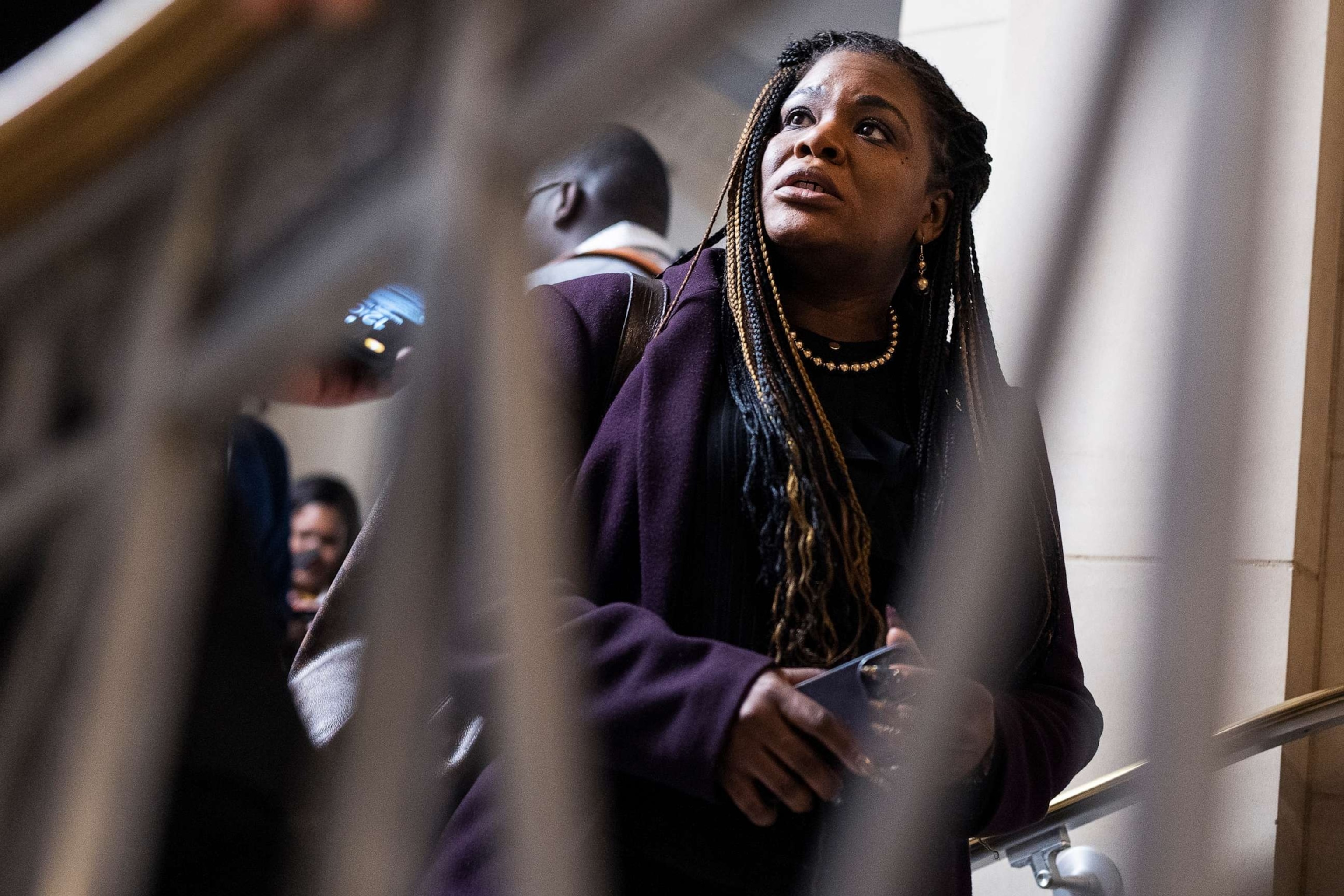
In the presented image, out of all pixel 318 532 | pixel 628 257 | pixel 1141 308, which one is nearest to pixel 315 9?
pixel 1141 308

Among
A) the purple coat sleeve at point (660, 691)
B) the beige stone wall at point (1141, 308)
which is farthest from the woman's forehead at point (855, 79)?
the beige stone wall at point (1141, 308)

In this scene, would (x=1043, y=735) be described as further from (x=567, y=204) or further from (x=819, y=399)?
(x=567, y=204)

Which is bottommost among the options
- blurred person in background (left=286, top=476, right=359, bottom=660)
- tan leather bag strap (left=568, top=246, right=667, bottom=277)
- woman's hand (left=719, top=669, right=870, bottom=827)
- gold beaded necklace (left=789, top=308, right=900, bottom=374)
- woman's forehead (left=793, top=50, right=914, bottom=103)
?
woman's hand (left=719, top=669, right=870, bottom=827)

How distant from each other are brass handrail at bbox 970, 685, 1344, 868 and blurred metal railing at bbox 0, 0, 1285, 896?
4.41 feet

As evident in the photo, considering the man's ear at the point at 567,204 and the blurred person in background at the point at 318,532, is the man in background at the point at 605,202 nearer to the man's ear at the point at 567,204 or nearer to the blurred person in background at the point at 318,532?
the man's ear at the point at 567,204

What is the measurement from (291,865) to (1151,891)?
510 millimetres

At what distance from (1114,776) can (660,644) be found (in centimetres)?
76

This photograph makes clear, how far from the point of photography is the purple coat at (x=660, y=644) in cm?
118

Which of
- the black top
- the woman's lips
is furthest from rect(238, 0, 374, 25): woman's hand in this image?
the woman's lips

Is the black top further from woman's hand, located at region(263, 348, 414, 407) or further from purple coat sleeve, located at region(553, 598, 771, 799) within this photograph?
woman's hand, located at region(263, 348, 414, 407)

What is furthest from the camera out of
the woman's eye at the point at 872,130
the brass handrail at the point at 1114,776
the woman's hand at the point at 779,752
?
the brass handrail at the point at 1114,776

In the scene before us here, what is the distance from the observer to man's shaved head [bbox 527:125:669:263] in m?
3.18

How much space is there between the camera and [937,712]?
435 mm

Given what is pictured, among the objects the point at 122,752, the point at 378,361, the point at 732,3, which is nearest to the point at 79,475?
the point at 122,752
